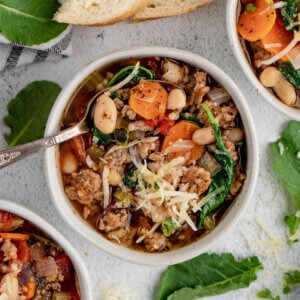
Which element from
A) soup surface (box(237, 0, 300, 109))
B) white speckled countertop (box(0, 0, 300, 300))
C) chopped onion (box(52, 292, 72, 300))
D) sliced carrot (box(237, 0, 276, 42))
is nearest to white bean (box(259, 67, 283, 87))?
soup surface (box(237, 0, 300, 109))

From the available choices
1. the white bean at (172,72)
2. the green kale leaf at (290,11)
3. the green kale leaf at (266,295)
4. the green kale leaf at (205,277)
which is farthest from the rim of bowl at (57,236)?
the green kale leaf at (290,11)

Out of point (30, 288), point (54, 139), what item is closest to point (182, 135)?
point (54, 139)

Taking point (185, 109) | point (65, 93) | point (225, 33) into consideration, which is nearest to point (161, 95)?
point (185, 109)

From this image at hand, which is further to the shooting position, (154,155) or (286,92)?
(286,92)

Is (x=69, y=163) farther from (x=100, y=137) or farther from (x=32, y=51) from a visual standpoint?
(x=32, y=51)

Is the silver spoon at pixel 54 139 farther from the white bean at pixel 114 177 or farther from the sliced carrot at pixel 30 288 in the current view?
the sliced carrot at pixel 30 288

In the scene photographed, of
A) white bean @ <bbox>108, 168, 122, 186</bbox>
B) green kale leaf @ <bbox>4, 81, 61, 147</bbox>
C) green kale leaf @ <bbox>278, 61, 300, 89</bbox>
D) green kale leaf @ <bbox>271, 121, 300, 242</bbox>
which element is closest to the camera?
white bean @ <bbox>108, 168, 122, 186</bbox>

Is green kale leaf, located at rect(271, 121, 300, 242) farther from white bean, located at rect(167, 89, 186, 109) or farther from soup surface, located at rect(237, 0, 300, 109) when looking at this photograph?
white bean, located at rect(167, 89, 186, 109)
